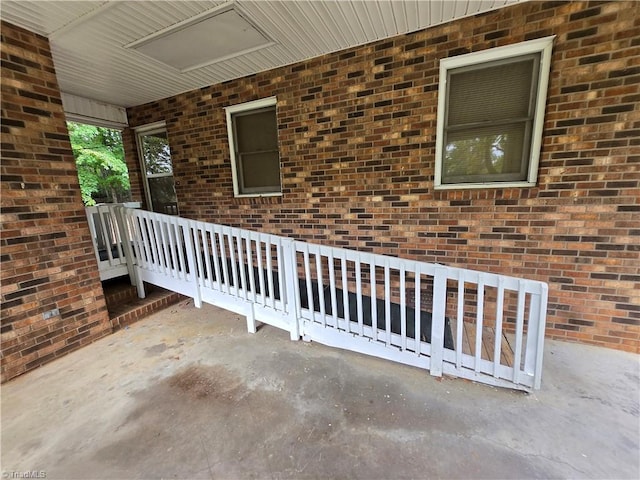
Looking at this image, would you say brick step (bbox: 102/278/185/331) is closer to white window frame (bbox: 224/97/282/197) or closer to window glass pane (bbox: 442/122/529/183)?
white window frame (bbox: 224/97/282/197)

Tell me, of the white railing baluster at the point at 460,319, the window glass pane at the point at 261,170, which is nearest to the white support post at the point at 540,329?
the white railing baluster at the point at 460,319

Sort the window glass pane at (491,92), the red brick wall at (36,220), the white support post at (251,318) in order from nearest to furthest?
the red brick wall at (36,220) → the window glass pane at (491,92) → the white support post at (251,318)

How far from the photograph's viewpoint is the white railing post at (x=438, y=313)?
1.95 metres

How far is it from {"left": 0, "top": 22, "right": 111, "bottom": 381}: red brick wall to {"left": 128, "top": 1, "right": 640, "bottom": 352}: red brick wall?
1.89 m

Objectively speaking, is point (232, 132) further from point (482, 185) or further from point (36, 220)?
point (482, 185)

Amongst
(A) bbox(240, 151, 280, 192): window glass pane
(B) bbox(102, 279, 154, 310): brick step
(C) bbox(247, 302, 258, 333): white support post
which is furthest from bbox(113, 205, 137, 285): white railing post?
(C) bbox(247, 302, 258, 333): white support post

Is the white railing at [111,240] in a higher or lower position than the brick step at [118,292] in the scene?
higher

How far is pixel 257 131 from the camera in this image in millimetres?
3625

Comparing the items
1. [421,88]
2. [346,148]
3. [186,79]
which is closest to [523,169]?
[421,88]

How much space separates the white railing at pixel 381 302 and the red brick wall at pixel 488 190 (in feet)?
1.45

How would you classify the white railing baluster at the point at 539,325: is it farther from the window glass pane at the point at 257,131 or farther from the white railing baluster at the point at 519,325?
the window glass pane at the point at 257,131

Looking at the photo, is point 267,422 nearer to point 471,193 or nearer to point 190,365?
point 190,365
